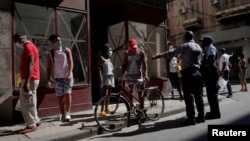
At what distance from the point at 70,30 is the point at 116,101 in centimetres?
300

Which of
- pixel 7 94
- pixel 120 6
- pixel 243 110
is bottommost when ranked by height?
pixel 243 110

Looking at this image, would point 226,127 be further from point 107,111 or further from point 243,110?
point 243,110

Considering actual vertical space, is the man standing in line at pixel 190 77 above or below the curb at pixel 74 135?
above

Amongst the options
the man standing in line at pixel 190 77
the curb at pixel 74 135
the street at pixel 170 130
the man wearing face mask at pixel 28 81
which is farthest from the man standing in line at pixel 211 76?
the man wearing face mask at pixel 28 81

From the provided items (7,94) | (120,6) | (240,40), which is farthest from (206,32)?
(7,94)

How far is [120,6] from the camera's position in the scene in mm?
10195

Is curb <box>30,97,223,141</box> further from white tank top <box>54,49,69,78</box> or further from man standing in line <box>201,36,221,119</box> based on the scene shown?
→ man standing in line <box>201,36,221,119</box>

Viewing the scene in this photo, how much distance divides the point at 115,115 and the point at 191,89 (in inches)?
68.2

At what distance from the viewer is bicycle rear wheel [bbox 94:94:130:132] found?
643 centimetres

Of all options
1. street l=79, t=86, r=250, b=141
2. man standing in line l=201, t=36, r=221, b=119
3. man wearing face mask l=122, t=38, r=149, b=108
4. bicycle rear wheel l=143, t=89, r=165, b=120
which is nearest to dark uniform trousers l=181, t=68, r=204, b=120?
street l=79, t=86, r=250, b=141

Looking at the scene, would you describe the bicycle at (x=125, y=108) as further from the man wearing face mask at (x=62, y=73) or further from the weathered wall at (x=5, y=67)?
the weathered wall at (x=5, y=67)

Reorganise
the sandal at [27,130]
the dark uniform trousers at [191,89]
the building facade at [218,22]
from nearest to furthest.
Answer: the sandal at [27,130], the dark uniform trousers at [191,89], the building facade at [218,22]

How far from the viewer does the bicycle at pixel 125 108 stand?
6504 millimetres

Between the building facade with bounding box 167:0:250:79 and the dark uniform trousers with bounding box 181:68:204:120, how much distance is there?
66.4 ft
